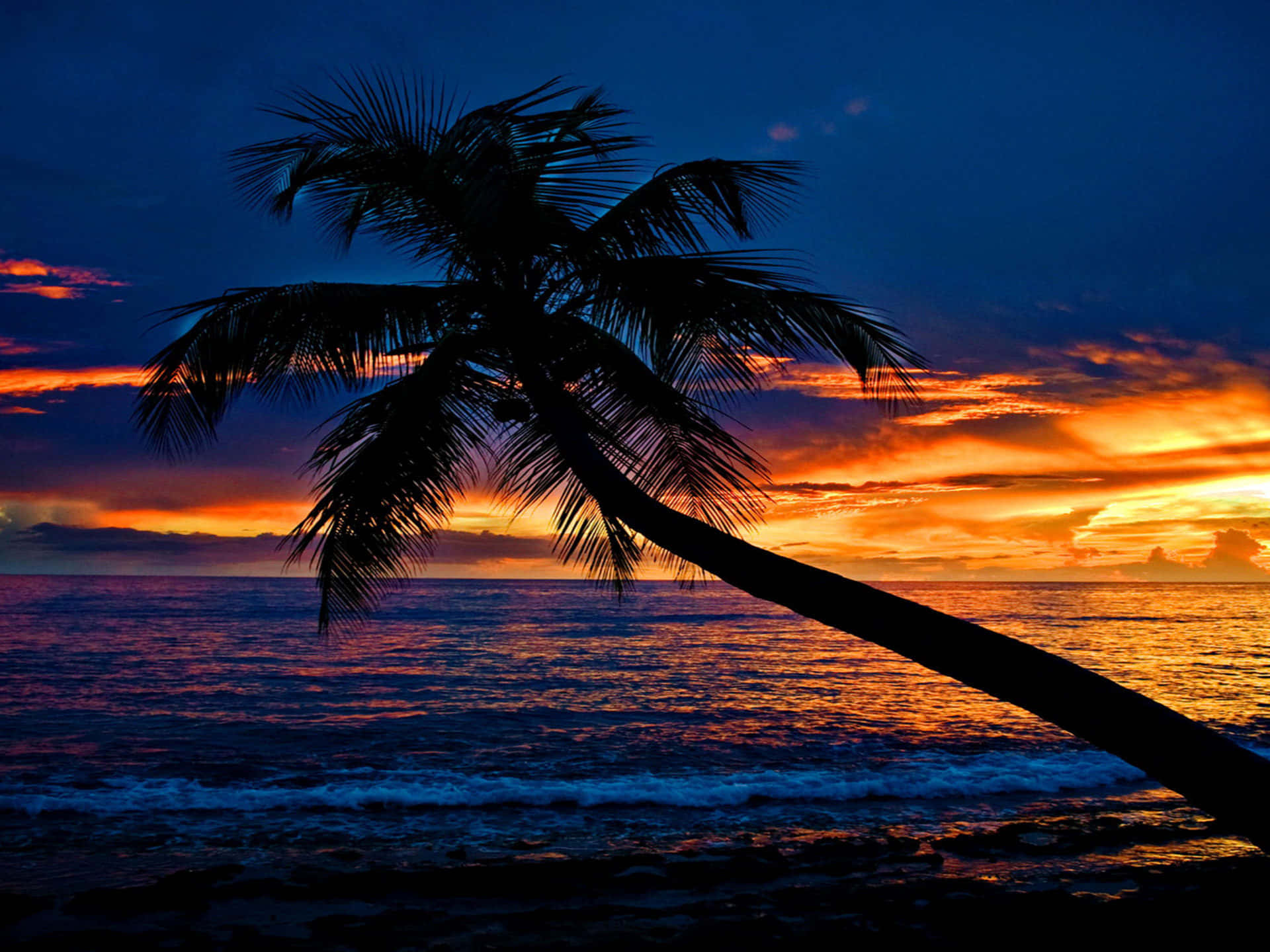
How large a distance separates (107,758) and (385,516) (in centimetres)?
994

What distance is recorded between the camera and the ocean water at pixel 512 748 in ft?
30.8

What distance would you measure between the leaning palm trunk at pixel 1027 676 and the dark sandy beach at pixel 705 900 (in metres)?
3.82

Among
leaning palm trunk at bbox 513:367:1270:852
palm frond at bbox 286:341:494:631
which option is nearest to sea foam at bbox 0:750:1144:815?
palm frond at bbox 286:341:494:631

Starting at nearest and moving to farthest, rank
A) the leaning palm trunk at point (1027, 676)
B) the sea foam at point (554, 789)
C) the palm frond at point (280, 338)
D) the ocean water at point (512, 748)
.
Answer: the leaning palm trunk at point (1027, 676) → the palm frond at point (280, 338) → the ocean water at point (512, 748) → the sea foam at point (554, 789)

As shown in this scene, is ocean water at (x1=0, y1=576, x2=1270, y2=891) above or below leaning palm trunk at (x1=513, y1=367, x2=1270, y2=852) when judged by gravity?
below

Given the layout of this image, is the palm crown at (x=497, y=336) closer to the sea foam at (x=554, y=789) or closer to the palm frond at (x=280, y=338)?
the palm frond at (x=280, y=338)

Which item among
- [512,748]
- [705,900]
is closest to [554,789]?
[512,748]

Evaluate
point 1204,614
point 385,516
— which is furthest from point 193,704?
point 1204,614

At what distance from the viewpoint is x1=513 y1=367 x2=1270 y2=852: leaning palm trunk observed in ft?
9.28

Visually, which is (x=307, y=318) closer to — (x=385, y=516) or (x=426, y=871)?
(x=385, y=516)

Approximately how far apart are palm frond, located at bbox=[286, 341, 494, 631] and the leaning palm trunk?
2.78 m

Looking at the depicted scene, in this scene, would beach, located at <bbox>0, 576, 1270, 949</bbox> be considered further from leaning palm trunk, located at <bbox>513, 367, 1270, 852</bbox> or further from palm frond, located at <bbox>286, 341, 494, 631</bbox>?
leaning palm trunk, located at <bbox>513, 367, 1270, 852</bbox>

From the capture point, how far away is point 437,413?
654 cm

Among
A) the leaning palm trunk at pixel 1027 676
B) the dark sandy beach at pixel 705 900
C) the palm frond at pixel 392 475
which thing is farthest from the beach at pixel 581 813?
the leaning palm trunk at pixel 1027 676
